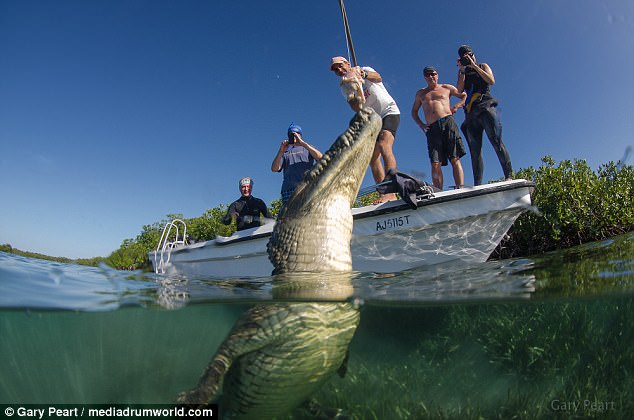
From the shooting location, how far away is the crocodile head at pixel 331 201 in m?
2.81

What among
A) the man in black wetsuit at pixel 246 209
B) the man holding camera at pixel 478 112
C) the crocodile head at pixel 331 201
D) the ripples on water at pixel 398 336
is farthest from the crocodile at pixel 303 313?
the man in black wetsuit at pixel 246 209

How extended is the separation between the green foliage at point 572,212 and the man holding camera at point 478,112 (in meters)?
2.17

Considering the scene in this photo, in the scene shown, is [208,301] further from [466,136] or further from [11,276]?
[466,136]

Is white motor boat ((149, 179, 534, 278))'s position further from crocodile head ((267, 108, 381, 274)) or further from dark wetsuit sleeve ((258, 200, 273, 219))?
crocodile head ((267, 108, 381, 274))

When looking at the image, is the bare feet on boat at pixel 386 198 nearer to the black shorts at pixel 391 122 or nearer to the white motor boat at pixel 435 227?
the white motor boat at pixel 435 227

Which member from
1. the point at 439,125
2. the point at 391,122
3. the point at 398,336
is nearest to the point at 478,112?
the point at 439,125

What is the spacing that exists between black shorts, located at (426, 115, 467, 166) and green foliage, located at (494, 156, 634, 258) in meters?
2.46

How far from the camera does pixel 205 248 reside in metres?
6.24

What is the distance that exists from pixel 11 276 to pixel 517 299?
5625 mm

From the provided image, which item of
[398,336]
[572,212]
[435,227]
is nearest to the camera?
[435,227]

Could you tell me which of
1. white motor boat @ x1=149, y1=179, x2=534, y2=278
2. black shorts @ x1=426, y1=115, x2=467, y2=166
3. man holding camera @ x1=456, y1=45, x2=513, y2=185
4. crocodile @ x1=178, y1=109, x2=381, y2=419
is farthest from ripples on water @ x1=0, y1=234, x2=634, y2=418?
black shorts @ x1=426, y1=115, x2=467, y2=166

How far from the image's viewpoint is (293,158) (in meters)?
5.98

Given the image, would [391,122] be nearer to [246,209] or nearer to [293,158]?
[293,158]

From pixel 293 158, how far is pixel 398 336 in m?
3.28
